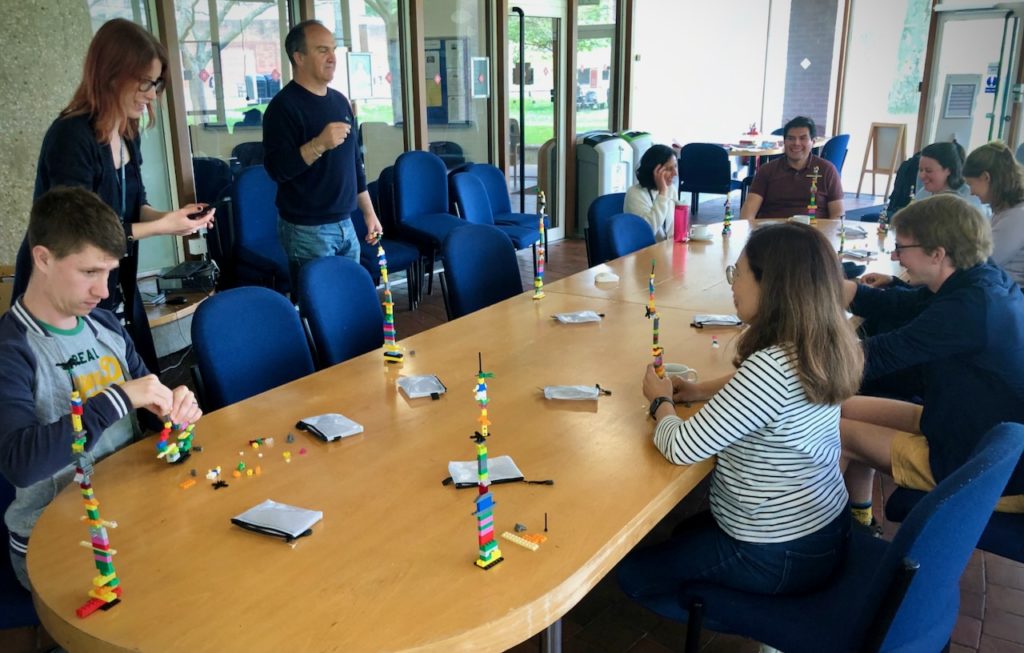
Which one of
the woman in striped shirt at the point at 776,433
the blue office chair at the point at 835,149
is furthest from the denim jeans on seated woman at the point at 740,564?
the blue office chair at the point at 835,149

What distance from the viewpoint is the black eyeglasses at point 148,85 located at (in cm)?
249

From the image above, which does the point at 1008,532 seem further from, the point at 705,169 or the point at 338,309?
the point at 705,169

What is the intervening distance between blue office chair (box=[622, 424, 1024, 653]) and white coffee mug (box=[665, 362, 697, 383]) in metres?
0.62

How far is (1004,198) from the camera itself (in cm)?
349

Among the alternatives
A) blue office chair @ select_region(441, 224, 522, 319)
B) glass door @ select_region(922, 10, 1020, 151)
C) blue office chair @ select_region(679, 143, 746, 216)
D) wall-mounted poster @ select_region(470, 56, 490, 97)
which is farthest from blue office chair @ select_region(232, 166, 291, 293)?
glass door @ select_region(922, 10, 1020, 151)

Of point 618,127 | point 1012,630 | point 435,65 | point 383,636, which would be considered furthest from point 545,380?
point 618,127

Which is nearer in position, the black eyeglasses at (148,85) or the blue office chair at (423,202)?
the black eyeglasses at (148,85)

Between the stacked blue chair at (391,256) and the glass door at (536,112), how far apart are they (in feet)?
6.57

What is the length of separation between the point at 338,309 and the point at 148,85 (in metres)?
0.92

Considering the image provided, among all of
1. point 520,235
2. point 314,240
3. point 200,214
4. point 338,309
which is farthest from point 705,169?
point 200,214

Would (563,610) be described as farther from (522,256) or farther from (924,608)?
(522,256)

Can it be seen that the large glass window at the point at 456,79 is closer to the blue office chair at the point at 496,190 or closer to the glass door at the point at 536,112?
the glass door at the point at 536,112

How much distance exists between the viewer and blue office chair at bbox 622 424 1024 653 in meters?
1.35

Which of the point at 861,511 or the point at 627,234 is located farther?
the point at 627,234
